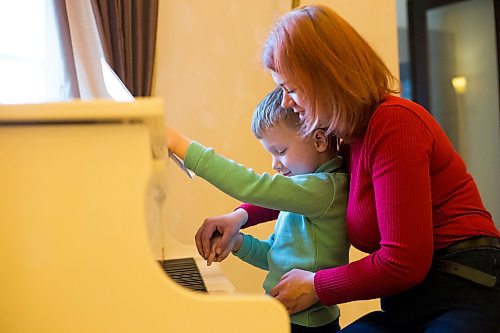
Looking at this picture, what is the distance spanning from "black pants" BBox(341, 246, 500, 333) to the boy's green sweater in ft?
0.54

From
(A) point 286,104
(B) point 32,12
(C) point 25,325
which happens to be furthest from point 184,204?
(C) point 25,325

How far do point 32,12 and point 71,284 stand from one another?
1551mm

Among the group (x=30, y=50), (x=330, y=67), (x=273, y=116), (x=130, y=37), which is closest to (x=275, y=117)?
(x=273, y=116)

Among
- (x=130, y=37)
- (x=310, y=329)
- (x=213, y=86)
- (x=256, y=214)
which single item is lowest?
(x=310, y=329)

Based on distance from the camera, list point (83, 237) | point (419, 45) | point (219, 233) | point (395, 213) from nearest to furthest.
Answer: point (83, 237) → point (395, 213) → point (219, 233) → point (419, 45)

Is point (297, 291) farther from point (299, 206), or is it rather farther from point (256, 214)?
point (256, 214)

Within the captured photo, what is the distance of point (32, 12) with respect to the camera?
191 centimetres

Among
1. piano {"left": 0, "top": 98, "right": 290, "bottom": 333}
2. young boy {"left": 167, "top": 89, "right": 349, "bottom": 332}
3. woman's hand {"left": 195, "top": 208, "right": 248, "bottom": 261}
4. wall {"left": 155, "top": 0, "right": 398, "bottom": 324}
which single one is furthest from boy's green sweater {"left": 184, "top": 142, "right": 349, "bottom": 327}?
wall {"left": 155, "top": 0, "right": 398, "bottom": 324}

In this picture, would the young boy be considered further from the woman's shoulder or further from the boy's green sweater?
the woman's shoulder

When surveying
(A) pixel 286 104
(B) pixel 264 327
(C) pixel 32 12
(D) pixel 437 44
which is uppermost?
(D) pixel 437 44

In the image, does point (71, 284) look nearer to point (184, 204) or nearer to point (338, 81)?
point (338, 81)

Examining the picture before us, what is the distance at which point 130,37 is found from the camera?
6.40 ft

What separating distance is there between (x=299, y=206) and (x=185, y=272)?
1.03 feet

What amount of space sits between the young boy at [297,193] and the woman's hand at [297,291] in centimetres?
9
